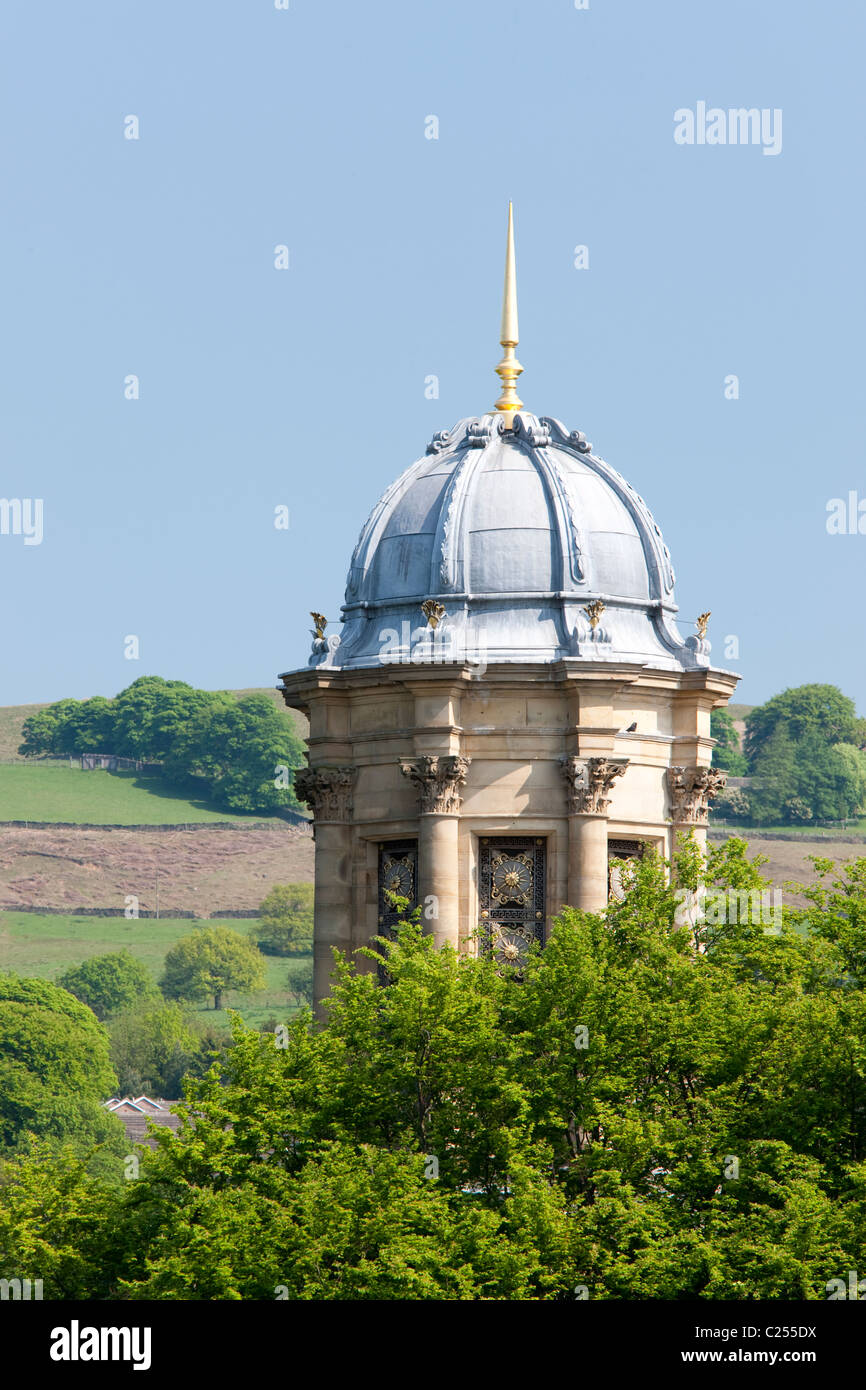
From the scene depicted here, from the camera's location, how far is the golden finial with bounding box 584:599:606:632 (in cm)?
5975

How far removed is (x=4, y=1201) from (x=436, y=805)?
12.1 m

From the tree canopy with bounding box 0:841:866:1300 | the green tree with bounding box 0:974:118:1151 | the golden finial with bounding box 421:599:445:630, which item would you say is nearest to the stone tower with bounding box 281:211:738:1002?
the golden finial with bounding box 421:599:445:630

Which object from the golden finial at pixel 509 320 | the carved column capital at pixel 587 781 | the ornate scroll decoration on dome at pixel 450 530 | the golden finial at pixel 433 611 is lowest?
the carved column capital at pixel 587 781

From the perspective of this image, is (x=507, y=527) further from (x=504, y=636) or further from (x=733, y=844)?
(x=733, y=844)

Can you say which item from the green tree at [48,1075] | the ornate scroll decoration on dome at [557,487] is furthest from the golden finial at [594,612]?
the green tree at [48,1075]

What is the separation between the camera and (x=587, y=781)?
59188mm

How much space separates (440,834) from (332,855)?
9.40ft

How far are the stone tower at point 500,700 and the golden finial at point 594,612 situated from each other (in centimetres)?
4

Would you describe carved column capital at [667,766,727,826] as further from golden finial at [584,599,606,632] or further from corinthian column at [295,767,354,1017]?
corinthian column at [295,767,354,1017]

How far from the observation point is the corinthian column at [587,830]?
194 ft

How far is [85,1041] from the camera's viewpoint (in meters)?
198

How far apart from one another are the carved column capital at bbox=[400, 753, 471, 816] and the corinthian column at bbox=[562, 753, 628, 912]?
6.76 feet

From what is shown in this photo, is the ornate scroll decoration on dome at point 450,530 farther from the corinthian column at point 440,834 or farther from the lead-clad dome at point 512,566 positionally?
the corinthian column at point 440,834

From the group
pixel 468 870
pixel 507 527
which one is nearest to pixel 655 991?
pixel 468 870
